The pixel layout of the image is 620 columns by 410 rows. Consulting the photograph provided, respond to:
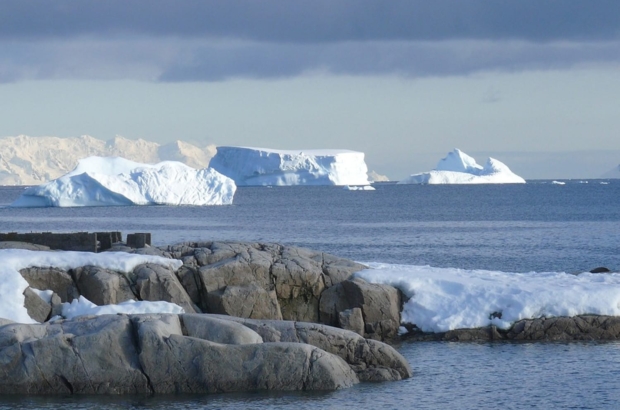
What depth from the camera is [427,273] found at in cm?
2612

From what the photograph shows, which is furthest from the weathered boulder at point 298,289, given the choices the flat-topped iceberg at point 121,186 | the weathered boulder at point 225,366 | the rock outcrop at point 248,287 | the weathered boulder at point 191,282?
the flat-topped iceberg at point 121,186

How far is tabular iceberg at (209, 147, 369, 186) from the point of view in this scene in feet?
462

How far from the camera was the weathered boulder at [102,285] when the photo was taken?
22.9m

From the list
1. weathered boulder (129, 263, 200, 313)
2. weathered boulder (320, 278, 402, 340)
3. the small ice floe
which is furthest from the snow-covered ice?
the small ice floe

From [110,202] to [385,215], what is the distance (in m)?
25.6

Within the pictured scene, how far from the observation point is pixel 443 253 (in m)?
45.1

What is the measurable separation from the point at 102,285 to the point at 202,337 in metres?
5.23

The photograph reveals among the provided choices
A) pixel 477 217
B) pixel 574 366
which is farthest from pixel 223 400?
pixel 477 217

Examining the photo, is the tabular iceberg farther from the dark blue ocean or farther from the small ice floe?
the dark blue ocean

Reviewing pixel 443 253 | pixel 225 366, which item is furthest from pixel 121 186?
pixel 225 366

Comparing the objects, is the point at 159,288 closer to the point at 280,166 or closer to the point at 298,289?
the point at 298,289

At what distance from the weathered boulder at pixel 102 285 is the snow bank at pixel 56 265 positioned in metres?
0.29

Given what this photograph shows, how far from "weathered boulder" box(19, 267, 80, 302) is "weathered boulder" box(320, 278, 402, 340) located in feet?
20.5

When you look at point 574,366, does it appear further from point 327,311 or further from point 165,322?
point 165,322
